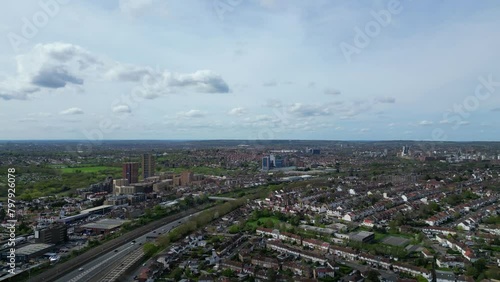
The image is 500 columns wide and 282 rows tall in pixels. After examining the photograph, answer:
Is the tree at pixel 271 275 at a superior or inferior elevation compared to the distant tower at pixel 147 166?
inferior

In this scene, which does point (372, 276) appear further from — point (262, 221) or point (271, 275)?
point (262, 221)

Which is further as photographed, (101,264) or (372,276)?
(101,264)

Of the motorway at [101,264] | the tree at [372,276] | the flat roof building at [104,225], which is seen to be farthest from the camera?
the flat roof building at [104,225]

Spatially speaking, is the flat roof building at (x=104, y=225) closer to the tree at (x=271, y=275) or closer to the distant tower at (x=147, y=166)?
the tree at (x=271, y=275)

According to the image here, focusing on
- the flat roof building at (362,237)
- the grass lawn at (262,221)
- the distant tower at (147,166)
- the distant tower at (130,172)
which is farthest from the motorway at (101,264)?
the distant tower at (147,166)

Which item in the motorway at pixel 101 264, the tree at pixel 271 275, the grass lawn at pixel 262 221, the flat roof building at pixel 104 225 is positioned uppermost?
the tree at pixel 271 275

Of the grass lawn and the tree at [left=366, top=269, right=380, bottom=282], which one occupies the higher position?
the tree at [left=366, top=269, right=380, bottom=282]

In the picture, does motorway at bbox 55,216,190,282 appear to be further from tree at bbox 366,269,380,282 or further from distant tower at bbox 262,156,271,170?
distant tower at bbox 262,156,271,170

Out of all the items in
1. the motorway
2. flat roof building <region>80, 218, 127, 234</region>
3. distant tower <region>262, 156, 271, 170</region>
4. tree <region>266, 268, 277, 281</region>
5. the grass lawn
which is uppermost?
distant tower <region>262, 156, 271, 170</region>

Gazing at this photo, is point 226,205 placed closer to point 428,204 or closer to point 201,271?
point 201,271

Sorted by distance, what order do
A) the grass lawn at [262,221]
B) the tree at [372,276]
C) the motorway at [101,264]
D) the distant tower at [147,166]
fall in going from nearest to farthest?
1. the tree at [372,276]
2. the motorway at [101,264]
3. the grass lawn at [262,221]
4. the distant tower at [147,166]

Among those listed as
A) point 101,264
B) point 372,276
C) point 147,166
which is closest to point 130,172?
point 147,166

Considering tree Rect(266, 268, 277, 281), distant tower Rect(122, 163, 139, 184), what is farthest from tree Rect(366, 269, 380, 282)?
distant tower Rect(122, 163, 139, 184)

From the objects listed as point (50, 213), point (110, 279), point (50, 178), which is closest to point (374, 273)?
point (110, 279)
